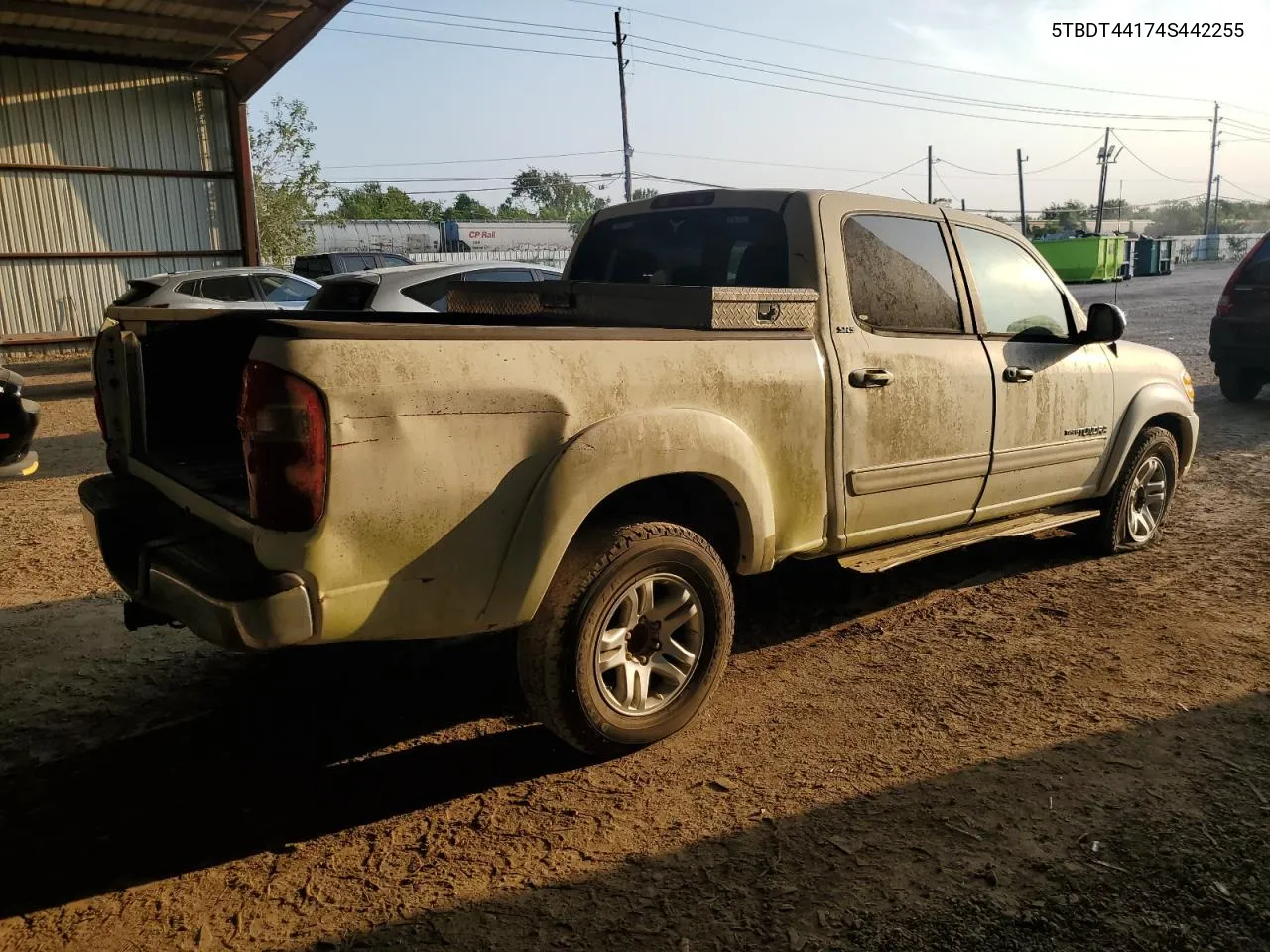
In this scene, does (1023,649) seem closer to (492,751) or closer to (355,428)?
(492,751)

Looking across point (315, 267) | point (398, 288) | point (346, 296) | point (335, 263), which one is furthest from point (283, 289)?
point (315, 267)

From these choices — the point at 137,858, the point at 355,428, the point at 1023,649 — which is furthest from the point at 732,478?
the point at 137,858

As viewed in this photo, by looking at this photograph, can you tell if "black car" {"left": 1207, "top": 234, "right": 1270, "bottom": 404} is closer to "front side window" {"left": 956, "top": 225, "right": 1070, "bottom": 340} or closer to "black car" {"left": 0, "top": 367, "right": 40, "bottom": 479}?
"front side window" {"left": 956, "top": 225, "right": 1070, "bottom": 340}

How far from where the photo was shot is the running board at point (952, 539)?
4078mm

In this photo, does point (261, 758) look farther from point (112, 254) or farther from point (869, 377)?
point (112, 254)

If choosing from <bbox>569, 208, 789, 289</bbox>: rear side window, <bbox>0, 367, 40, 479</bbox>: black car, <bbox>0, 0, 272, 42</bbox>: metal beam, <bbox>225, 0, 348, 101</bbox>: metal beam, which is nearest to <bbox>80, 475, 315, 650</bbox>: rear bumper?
<bbox>569, 208, 789, 289</bbox>: rear side window

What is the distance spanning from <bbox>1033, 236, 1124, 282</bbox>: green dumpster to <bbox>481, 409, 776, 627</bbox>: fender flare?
37883 mm

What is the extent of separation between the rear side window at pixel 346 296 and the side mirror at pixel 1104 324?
5.82 meters

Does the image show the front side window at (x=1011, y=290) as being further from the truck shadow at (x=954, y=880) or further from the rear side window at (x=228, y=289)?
the rear side window at (x=228, y=289)

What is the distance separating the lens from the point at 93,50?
50.5 ft

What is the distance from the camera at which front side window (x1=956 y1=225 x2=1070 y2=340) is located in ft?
15.2

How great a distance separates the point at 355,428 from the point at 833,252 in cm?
218

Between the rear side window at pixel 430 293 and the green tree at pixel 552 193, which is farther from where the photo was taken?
the green tree at pixel 552 193

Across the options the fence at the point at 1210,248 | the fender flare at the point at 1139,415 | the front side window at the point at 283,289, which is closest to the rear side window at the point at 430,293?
the front side window at the point at 283,289
